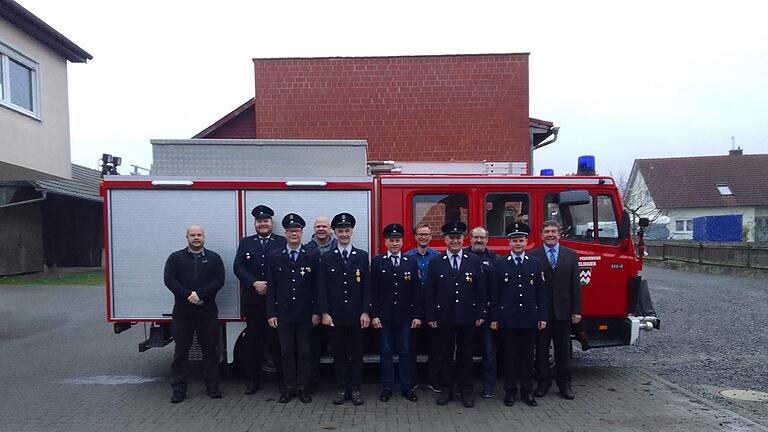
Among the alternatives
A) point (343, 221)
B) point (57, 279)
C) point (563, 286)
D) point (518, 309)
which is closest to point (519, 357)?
point (518, 309)

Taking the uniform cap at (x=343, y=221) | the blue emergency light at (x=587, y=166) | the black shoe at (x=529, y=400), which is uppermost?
the blue emergency light at (x=587, y=166)

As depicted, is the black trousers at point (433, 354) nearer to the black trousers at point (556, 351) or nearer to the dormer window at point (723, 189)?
the black trousers at point (556, 351)

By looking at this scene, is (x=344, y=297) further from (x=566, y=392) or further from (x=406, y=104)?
(x=406, y=104)

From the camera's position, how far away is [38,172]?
1298 centimetres

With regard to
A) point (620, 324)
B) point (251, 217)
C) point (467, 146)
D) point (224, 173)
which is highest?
point (467, 146)

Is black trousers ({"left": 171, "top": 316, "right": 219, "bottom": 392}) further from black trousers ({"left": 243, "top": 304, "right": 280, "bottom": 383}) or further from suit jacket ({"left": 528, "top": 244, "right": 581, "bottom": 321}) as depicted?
suit jacket ({"left": 528, "top": 244, "right": 581, "bottom": 321})

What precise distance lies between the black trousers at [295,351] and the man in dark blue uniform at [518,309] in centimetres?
195

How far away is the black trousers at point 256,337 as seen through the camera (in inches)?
258

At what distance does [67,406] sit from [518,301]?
4817 mm

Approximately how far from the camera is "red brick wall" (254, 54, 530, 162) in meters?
14.8

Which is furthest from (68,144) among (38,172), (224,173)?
(224,173)

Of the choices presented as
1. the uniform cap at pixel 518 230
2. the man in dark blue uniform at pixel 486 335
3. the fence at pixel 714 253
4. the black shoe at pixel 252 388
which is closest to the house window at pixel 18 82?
the black shoe at pixel 252 388

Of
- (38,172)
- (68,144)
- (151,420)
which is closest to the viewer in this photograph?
(151,420)

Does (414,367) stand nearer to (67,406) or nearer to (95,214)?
(67,406)
